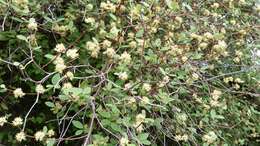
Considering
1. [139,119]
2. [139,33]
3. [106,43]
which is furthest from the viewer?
[139,33]

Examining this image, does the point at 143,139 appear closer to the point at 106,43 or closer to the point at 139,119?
the point at 139,119

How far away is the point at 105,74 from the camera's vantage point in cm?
163

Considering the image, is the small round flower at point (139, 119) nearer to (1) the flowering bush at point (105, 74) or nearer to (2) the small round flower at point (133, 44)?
(1) the flowering bush at point (105, 74)

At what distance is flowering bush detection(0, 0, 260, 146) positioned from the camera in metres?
1.54

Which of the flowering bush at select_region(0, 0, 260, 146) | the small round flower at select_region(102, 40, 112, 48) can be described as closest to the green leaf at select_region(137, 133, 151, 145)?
the flowering bush at select_region(0, 0, 260, 146)

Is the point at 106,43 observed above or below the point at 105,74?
above

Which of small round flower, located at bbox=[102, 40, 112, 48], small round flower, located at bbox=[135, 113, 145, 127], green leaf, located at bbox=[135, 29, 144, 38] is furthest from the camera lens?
green leaf, located at bbox=[135, 29, 144, 38]

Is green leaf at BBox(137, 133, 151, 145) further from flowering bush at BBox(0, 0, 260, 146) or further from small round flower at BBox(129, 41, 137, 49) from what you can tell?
small round flower at BBox(129, 41, 137, 49)

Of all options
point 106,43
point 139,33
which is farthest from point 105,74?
point 139,33

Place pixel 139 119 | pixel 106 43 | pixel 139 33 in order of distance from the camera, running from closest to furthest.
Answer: pixel 139 119, pixel 106 43, pixel 139 33

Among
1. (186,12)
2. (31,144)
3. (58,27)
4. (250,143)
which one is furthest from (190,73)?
(250,143)

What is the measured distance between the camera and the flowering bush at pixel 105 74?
154 centimetres

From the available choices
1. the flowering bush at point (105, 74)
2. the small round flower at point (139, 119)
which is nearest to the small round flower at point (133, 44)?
the flowering bush at point (105, 74)

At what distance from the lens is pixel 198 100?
6.66 ft
